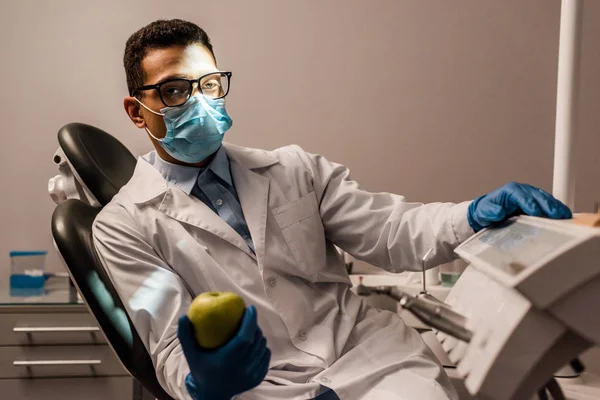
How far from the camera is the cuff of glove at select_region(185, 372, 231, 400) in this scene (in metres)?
1.06

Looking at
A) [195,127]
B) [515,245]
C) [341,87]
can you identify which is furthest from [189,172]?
[341,87]

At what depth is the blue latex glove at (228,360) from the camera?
955 millimetres

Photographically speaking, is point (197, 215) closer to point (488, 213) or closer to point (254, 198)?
point (254, 198)

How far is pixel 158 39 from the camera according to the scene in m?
1.54

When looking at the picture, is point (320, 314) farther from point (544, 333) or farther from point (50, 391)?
point (50, 391)

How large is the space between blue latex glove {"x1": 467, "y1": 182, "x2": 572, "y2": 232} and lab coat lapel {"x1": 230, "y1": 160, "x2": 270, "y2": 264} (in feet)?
1.57

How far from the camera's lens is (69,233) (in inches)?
55.7

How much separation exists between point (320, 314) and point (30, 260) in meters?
1.56

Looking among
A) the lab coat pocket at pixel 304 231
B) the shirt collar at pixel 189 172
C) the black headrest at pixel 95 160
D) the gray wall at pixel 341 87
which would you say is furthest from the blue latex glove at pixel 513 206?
the gray wall at pixel 341 87

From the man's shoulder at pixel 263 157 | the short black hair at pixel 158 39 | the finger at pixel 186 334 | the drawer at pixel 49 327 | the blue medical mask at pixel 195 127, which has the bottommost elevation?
the drawer at pixel 49 327

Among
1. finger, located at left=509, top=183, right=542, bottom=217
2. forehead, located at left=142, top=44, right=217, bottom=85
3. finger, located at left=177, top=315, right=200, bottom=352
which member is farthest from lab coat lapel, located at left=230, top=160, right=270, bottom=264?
finger, located at left=509, top=183, right=542, bottom=217

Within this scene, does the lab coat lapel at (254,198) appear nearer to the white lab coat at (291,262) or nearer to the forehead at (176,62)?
the white lab coat at (291,262)

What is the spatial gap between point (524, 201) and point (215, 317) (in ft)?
1.94

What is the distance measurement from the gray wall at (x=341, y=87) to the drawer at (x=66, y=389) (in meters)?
0.62
